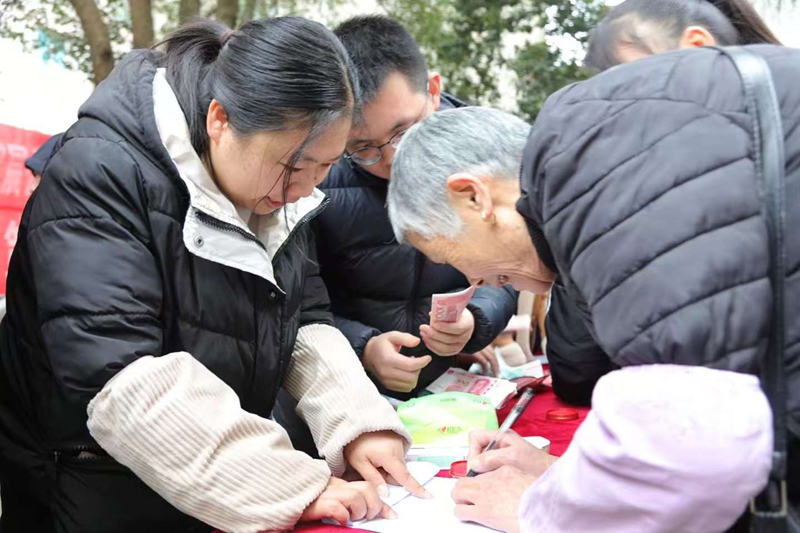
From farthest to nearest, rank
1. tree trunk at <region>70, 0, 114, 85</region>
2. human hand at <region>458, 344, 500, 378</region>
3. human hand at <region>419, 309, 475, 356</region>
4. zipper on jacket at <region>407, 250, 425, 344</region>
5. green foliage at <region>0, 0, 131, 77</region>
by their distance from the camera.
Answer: green foliage at <region>0, 0, 131, 77</region> < tree trunk at <region>70, 0, 114, 85</region> < human hand at <region>458, 344, 500, 378</region> < zipper on jacket at <region>407, 250, 425, 344</region> < human hand at <region>419, 309, 475, 356</region>

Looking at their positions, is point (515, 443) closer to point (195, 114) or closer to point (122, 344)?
point (122, 344)

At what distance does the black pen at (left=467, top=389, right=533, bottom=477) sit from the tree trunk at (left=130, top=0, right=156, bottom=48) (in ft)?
10.7

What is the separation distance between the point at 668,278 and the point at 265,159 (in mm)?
830

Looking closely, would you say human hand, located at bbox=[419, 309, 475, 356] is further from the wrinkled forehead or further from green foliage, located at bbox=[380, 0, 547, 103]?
green foliage, located at bbox=[380, 0, 547, 103]

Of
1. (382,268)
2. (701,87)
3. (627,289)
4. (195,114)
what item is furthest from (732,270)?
Result: (382,268)

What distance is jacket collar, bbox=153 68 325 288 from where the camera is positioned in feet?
4.56

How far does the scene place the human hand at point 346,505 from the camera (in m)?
1.31

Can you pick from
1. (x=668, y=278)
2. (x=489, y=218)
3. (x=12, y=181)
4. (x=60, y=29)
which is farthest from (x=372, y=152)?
(x=60, y=29)

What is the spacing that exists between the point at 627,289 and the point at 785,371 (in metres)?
0.22

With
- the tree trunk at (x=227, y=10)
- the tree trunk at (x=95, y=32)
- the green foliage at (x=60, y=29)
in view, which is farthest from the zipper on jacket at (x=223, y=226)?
the green foliage at (x=60, y=29)

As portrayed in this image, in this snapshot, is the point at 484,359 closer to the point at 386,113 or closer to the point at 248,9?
the point at 386,113

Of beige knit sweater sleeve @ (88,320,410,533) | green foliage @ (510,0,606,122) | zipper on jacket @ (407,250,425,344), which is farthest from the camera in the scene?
green foliage @ (510,0,606,122)

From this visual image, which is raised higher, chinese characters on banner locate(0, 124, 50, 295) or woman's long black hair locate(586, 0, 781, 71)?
woman's long black hair locate(586, 0, 781, 71)

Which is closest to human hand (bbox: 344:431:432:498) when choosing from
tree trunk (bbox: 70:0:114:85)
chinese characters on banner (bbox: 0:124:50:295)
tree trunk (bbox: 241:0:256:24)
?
chinese characters on banner (bbox: 0:124:50:295)
